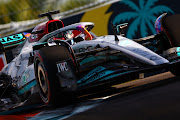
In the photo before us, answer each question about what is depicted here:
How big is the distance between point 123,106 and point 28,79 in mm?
2338

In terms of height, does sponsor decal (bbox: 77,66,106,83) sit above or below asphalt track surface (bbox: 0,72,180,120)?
above

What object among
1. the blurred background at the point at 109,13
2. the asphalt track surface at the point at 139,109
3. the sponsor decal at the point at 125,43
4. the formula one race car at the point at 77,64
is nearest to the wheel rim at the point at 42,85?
the formula one race car at the point at 77,64

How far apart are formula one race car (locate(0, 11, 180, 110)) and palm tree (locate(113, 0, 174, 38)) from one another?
275cm

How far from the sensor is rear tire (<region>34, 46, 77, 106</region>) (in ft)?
12.6

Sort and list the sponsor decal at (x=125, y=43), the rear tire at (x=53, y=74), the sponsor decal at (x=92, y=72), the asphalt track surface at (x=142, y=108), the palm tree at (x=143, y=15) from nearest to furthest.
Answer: the asphalt track surface at (x=142, y=108), the rear tire at (x=53, y=74), the sponsor decal at (x=92, y=72), the sponsor decal at (x=125, y=43), the palm tree at (x=143, y=15)

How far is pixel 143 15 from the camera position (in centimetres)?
838

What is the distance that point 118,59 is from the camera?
4.76 m

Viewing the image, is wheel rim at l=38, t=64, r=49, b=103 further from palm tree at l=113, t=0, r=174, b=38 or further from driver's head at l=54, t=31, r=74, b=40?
palm tree at l=113, t=0, r=174, b=38

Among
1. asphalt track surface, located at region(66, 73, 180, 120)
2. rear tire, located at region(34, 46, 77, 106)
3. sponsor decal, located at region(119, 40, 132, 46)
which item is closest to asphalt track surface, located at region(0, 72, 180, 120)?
asphalt track surface, located at region(66, 73, 180, 120)

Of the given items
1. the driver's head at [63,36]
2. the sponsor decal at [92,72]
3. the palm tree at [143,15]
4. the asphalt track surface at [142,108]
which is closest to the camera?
the asphalt track surface at [142,108]

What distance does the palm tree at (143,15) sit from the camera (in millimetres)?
8289

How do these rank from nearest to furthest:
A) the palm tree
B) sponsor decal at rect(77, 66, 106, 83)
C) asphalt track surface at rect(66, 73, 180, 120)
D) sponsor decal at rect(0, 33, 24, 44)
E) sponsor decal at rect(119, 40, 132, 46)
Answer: asphalt track surface at rect(66, 73, 180, 120) → sponsor decal at rect(77, 66, 106, 83) → sponsor decal at rect(119, 40, 132, 46) → sponsor decal at rect(0, 33, 24, 44) → the palm tree

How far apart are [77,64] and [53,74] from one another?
0.40m

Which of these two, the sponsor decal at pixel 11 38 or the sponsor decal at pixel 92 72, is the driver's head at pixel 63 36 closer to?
Result: the sponsor decal at pixel 11 38
